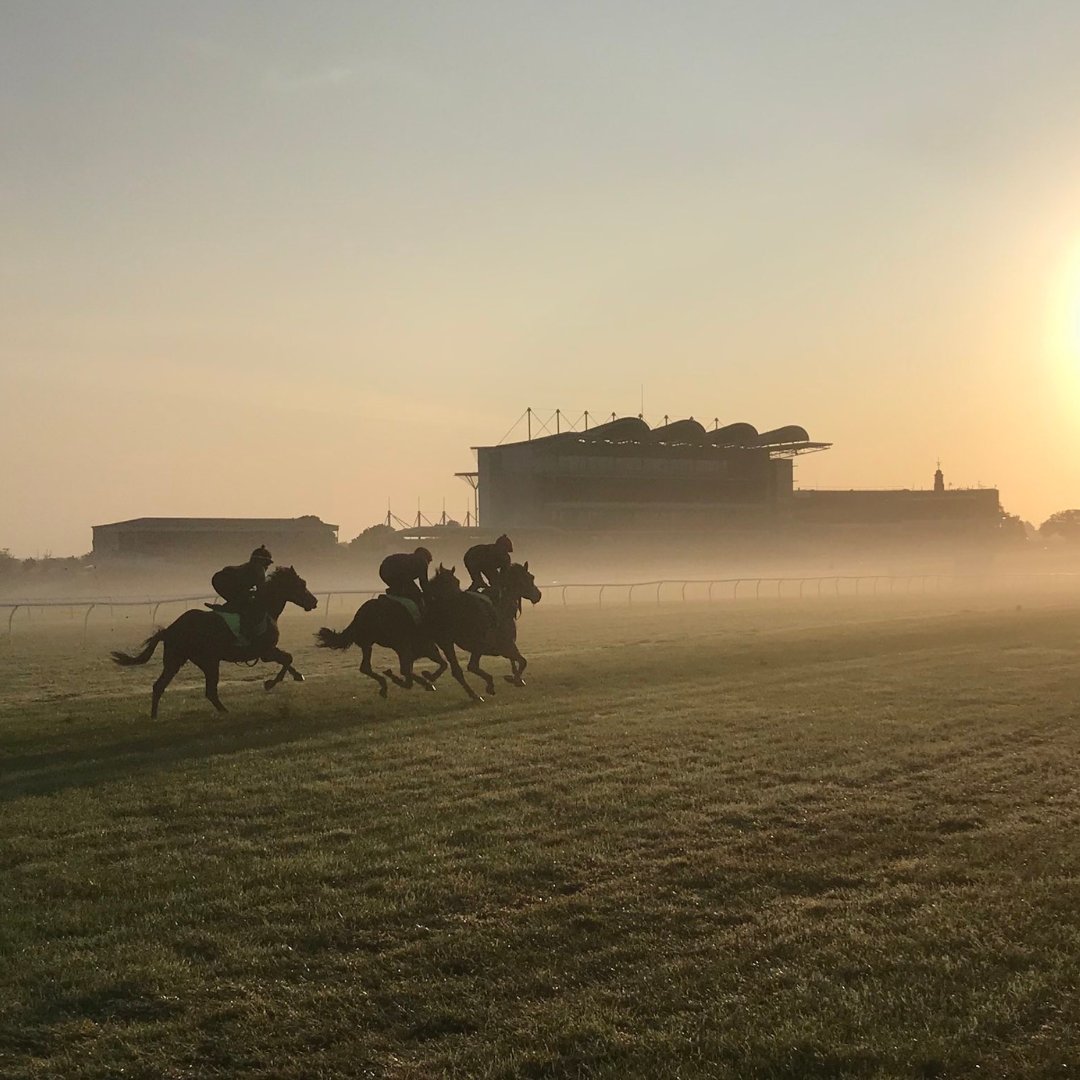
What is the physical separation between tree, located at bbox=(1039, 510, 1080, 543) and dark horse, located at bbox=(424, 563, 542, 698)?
118m

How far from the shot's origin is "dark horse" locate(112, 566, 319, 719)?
1429cm

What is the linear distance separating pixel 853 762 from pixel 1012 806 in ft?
6.55

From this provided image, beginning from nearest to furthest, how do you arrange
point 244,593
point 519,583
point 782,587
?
point 244,593 → point 519,583 → point 782,587

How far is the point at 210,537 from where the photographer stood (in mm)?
73188

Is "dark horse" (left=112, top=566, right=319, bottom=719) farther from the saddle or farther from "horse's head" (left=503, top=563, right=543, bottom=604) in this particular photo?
"horse's head" (left=503, top=563, right=543, bottom=604)

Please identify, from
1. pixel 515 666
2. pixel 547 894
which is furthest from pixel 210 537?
pixel 547 894

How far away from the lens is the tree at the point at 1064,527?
400 feet

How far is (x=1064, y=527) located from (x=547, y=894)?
5187 inches

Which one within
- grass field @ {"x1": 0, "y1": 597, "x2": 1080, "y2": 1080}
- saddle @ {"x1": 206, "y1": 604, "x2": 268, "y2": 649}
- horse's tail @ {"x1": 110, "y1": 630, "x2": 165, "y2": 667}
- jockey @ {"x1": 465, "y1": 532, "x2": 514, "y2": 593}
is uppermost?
jockey @ {"x1": 465, "y1": 532, "x2": 514, "y2": 593}

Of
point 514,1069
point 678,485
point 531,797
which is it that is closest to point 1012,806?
point 531,797

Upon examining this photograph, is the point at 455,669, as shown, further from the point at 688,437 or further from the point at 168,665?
the point at 688,437

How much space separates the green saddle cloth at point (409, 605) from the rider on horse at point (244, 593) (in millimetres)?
1805

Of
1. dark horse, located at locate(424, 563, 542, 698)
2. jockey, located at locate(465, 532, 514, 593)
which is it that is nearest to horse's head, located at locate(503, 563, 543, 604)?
dark horse, located at locate(424, 563, 542, 698)

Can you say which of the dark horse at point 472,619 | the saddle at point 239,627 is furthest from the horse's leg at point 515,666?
the saddle at point 239,627
